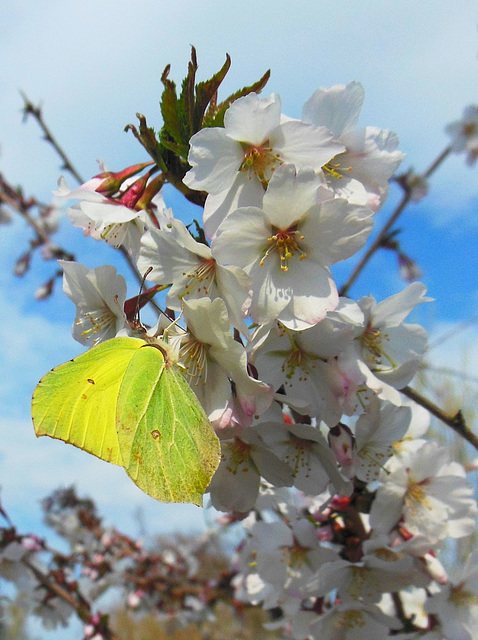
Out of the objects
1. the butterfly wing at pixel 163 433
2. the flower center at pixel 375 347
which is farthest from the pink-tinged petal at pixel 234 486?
the flower center at pixel 375 347

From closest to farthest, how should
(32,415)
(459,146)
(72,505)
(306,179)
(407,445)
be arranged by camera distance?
1. (306,179)
2. (32,415)
3. (407,445)
4. (459,146)
5. (72,505)

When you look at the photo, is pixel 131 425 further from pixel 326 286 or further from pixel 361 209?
pixel 361 209

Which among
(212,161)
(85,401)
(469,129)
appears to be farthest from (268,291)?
(469,129)

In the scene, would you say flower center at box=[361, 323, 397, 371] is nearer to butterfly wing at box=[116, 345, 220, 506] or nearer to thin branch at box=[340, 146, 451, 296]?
butterfly wing at box=[116, 345, 220, 506]

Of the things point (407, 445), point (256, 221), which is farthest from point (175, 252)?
point (407, 445)

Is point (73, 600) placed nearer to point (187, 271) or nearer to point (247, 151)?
point (187, 271)

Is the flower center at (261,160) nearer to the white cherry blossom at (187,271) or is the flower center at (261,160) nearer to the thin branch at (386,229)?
the white cherry blossom at (187,271)
